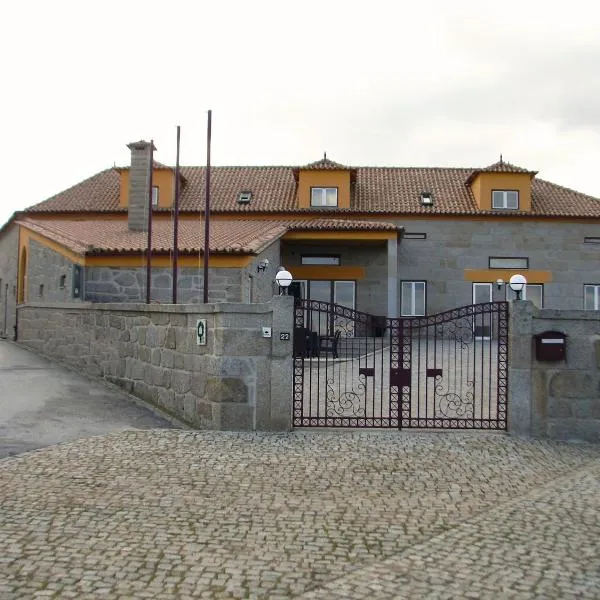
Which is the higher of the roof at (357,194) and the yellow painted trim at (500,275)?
the roof at (357,194)

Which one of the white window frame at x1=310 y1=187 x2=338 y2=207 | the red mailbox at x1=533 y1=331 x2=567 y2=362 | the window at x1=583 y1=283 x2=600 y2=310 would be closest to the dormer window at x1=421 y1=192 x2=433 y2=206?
the white window frame at x1=310 y1=187 x2=338 y2=207

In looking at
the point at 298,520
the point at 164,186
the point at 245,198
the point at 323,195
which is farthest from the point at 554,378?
the point at 164,186

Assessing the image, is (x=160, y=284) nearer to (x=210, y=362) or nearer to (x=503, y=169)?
(x=210, y=362)

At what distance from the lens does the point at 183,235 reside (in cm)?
2128

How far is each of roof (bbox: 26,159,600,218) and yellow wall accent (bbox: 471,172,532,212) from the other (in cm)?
29

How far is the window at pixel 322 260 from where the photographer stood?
92.2 ft

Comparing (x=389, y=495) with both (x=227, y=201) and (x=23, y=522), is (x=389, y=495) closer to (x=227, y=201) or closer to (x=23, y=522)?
(x=23, y=522)

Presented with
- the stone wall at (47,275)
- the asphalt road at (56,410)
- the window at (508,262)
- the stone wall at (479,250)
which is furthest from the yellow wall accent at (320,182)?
the asphalt road at (56,410)

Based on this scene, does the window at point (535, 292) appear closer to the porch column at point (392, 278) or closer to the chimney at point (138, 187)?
the porch column at point (392, 278)

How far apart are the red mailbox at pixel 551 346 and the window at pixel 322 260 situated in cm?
1886

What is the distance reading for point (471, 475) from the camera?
7.33 meters

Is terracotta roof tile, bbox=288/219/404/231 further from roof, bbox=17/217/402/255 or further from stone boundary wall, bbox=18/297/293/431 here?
stone boundary wall, bbox=18/297/293/431

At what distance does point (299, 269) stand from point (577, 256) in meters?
11.3

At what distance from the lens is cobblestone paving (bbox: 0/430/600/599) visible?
447 cm
